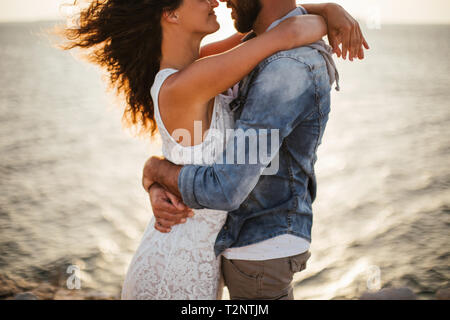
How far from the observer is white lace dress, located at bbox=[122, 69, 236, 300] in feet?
6.63

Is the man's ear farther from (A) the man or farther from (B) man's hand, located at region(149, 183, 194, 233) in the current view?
(B) man's hand, located at region(149, 183, 194, 233)

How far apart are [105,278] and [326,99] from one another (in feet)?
14.0

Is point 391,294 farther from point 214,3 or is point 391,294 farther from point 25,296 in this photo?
point 25,296

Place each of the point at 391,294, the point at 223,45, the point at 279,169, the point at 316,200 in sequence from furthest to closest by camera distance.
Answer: the point at 316,200 < the point at 391,294 < the point at 223,45 < the point at 279,169

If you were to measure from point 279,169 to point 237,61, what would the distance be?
50cm

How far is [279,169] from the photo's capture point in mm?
1923

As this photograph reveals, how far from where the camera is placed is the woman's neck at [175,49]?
2172 millimetres

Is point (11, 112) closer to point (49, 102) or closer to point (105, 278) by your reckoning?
point (49, 102)

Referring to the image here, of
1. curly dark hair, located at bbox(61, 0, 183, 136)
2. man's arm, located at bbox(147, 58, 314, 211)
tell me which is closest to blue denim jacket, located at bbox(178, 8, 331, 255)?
man's arm, located at bbox(147, 58, 314, 211)

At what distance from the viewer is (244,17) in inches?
83.2

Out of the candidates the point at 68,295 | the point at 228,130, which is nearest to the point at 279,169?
the point at 228,130

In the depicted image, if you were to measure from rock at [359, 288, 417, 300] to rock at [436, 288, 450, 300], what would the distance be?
285 millimetres

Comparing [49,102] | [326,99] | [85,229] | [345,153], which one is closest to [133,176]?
[85,229]
